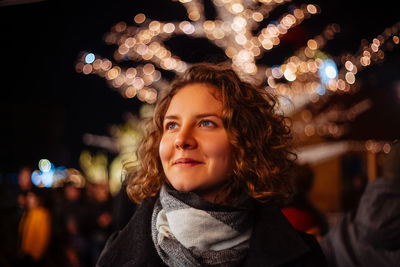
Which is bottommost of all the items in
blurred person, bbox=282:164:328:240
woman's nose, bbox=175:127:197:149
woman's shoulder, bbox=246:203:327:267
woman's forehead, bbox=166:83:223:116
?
blurred person, bbox=282:164:328:240

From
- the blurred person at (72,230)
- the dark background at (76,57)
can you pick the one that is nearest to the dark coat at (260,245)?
the dark background at (76,57)

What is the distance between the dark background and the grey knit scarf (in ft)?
2.80

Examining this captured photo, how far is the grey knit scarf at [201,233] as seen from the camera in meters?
1.40

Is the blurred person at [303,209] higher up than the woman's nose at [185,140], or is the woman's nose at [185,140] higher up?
the woman's nose at [185,140]

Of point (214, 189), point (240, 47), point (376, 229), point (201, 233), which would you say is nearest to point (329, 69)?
point (240, 47)

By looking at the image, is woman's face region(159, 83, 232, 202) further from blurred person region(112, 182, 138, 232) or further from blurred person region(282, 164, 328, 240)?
blurred person region(282, 164, 328, 240)

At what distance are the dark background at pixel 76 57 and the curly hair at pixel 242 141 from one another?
1.14 ft

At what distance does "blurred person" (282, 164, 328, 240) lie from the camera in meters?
2.65

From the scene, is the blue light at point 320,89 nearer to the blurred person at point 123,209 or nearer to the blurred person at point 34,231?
the blurred person at point 34,231

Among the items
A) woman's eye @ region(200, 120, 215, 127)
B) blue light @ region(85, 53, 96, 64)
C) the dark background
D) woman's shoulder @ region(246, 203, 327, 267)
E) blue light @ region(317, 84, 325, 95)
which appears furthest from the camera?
blue light @ region(317, 84, 325, 95)

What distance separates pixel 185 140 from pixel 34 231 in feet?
15.7

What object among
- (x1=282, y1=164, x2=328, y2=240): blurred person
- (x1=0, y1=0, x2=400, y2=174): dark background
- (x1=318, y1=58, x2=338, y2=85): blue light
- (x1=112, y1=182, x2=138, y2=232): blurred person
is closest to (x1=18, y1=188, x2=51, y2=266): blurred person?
(x1=0, y1=0, x2=400, y2=174): dark background

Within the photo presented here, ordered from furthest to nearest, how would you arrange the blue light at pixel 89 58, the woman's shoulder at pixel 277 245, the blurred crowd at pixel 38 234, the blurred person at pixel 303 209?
the blue light at pixel 89 58, the blurred crowd at pixel 38 234, the blurred person at pixel 303 209, the woman's shoulder at pixel 277 245

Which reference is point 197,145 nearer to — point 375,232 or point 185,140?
point 185,140
